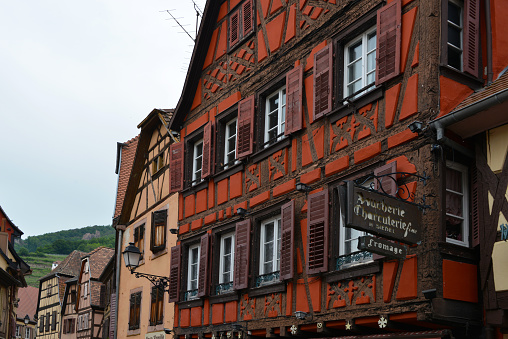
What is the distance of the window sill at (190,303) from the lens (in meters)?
15.3

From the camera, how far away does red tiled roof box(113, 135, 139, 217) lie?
25959 mm

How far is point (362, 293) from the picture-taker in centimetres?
1013

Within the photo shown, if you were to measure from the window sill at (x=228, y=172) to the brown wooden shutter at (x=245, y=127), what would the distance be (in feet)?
0.78

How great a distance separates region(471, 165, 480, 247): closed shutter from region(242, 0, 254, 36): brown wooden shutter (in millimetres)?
6635

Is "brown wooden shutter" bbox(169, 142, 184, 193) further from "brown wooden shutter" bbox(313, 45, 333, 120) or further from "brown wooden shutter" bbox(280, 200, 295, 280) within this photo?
"brown wooden shutter" bbox(313, 45, 333, 120)

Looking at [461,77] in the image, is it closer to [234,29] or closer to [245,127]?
[245,127]

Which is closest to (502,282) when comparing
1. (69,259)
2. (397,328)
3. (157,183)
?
(397,328)

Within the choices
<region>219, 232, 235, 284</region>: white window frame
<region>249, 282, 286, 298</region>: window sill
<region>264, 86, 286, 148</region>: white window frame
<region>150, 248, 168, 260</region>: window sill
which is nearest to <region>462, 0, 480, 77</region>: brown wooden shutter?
<region>264, 86, 286, 148</region>: white window frame

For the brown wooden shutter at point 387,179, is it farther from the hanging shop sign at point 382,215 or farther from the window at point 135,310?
the window at point 135,310

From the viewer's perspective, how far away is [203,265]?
15.1 meters

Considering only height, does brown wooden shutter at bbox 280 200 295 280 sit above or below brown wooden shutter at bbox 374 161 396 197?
below

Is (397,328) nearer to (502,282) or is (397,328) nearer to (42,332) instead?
(502,282)

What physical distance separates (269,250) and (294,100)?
8.90ft

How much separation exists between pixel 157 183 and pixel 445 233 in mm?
12401
